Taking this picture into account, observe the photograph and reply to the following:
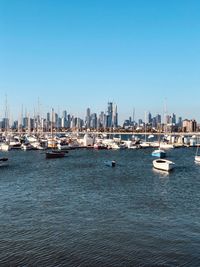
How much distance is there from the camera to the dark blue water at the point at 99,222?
28.0 m

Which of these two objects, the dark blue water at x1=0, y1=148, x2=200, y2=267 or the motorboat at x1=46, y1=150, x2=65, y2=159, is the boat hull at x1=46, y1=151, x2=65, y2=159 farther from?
the dark blue water at x1=0, y1=148, x2=200, y2=267

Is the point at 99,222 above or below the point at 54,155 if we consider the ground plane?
below

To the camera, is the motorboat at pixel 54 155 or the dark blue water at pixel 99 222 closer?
the dark blue water at pixel 99 222

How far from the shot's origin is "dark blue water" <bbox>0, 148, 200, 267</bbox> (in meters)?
28.0

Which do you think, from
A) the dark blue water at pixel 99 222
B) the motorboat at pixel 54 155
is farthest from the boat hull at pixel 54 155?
the dark blue water at pixel 99 222

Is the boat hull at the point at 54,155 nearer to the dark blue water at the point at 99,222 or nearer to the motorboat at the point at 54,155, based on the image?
the motorboat at the point at 54,155

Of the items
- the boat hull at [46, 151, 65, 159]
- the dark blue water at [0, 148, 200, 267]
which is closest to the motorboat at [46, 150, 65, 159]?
the boat hull at [46, 151, 65, 159]

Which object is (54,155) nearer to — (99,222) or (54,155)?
(54,155)

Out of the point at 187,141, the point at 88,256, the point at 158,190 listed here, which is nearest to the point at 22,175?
the point at 158,190

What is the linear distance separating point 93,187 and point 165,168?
87.6 ft

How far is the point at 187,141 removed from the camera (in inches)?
7421

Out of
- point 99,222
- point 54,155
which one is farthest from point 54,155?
point 99,222

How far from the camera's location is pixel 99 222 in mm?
36875

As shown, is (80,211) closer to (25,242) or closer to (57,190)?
(25,242)
